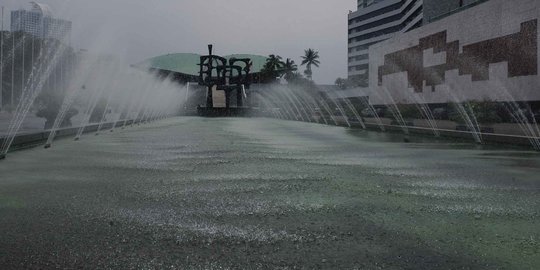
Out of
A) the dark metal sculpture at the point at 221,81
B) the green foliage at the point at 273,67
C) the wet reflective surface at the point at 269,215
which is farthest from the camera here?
the green foliage at the point at 273,67

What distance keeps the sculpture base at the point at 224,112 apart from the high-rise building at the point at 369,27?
151 ft

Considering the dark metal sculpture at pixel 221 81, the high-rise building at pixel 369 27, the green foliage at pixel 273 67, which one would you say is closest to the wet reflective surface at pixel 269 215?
the dark metal sculpture at pixel 221 81

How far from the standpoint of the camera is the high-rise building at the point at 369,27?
110 meters

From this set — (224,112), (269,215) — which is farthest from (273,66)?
(269,215)

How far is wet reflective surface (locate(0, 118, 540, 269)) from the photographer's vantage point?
356cm

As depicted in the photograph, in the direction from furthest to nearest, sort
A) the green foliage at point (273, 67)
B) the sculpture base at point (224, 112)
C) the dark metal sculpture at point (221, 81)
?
the green foliage at point (273, 67), the dark metal sculpture at point (221, 81), the sculpture base at point (224, 112)

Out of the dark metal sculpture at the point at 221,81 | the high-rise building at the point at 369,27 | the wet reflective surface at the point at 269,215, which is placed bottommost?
the wet reflective surface at the point at 269,215

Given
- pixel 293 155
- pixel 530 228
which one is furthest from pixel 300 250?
pixel 293 155

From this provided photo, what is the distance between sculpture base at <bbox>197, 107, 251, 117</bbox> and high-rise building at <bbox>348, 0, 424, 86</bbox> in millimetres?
45917

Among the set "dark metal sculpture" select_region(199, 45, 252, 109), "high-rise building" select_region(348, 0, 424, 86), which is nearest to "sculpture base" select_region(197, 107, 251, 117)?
"dark metal sculpture" select_region(199, 45, 252, 109)

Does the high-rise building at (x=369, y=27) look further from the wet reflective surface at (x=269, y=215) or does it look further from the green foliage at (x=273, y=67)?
the wet reflective surface at (x=269, y=215)

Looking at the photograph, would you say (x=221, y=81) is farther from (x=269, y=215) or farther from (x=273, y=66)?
(x=269, y=215)

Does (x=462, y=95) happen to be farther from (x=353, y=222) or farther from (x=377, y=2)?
(x=377, y=2)

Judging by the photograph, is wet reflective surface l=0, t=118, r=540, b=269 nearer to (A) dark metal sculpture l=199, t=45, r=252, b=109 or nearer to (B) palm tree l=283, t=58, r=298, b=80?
(A) dark metal sculpture l=199, t=45, r=252, b=109
